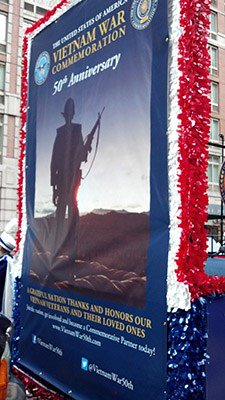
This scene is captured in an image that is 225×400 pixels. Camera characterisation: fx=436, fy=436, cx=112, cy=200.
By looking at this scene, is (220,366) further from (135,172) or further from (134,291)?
(135,172)

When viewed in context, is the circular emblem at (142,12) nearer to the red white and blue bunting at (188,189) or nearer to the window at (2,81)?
the red white and blue bunting at (188,189)

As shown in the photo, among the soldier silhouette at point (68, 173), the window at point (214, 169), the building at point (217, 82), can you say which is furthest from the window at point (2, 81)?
the soldier silhouette at point (68, 173)

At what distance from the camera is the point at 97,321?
348cm

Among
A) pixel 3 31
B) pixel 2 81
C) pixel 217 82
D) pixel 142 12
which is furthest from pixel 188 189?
pixel 217 82

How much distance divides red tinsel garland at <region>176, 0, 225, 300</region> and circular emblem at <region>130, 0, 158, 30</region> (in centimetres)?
31

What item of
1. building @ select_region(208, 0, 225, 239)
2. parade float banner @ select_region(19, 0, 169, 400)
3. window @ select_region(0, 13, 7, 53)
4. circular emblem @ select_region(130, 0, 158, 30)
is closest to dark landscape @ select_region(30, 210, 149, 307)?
parade float banner @ select_region(19, 0, 169, 400)

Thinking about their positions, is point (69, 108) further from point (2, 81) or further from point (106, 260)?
point (2, 81)

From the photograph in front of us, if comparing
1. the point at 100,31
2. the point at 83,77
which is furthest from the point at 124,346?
the point at 100,31

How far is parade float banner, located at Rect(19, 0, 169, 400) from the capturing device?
3.04 m

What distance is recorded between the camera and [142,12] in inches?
127

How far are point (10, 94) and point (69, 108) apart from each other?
62.0ft

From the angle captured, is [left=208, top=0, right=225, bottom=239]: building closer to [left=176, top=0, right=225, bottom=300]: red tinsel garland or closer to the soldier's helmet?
the soldier's helmet

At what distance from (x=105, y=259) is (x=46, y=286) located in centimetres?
102

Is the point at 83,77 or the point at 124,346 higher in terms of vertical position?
the point at 83,77
